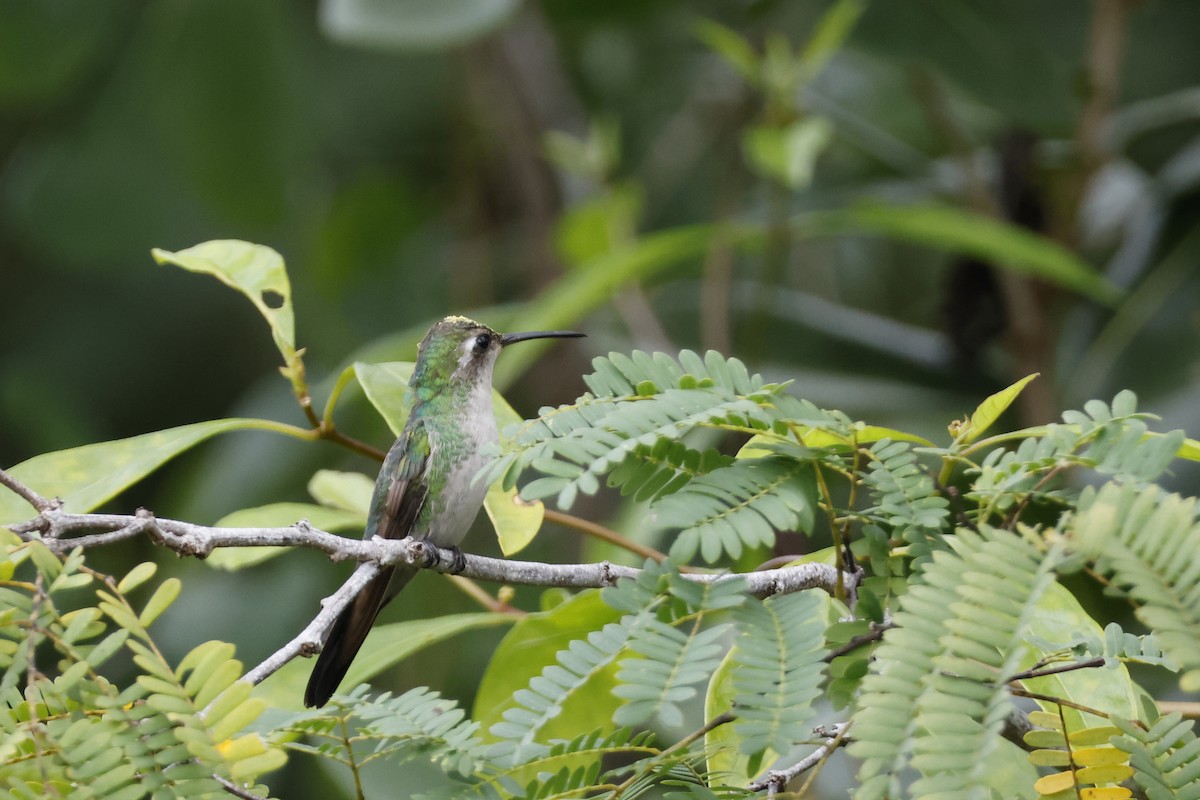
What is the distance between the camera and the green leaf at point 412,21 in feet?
13.9

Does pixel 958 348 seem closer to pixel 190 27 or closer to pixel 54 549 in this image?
pixel 54 549

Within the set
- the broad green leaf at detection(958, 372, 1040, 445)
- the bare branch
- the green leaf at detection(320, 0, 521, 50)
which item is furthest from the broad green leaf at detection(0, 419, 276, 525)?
the green leaf at detection(320, 0, 521, 50)

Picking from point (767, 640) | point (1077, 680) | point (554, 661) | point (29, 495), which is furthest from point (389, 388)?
point (1077, 680)

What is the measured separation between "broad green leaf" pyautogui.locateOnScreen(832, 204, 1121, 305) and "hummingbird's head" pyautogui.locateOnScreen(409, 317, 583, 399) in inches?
64.3

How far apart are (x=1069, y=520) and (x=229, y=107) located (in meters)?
5.32

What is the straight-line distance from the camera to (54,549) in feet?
4.33

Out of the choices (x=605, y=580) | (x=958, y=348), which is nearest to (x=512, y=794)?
(x=605, y=580)

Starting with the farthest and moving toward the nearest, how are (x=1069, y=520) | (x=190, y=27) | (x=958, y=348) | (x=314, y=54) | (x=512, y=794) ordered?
(x=314, y=54) < (x=190, y=27) < (x=958, y=348) < (x=512, y=794) < (x=1069, y=520)

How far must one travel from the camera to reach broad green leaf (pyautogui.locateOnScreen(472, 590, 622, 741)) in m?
2.04

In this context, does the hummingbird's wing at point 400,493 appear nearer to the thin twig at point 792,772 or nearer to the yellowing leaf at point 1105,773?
the thin twig at point 792,772

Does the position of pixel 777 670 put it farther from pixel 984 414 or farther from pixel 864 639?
pixel 984 414

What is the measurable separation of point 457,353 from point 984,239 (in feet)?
5.99

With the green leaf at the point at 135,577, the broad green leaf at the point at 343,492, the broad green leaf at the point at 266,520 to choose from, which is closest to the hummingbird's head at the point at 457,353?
the broad green leaf at the point at 343,492

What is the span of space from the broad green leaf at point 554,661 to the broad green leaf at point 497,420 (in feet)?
0.59
